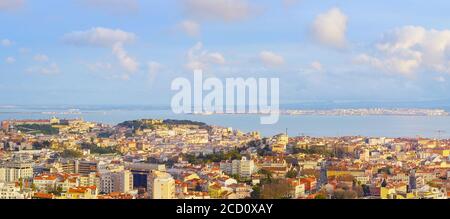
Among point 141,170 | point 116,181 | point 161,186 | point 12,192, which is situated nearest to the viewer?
point 12,192

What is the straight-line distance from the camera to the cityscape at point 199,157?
2.62 meters

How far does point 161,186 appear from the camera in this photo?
2412 mm

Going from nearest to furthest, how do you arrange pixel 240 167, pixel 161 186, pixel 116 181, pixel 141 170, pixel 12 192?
1. pixel 12 192
2. pixel 161 186
3. pixel 116 181
4. pixel 141 170
5. pixel 240 167

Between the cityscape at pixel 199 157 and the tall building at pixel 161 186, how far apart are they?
1 centimetres

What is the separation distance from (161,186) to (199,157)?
1.76ft

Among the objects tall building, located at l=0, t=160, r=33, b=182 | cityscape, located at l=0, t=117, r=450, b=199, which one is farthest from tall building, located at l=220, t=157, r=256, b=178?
tall building, located at l=0, t=160, r=33, b=182

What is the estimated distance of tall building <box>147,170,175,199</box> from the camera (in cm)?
224

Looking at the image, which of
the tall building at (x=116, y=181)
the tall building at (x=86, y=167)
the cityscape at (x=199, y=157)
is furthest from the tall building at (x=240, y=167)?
the tall building at (x=86, y=167)

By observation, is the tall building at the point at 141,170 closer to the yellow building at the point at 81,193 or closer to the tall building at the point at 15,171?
the yellow building at the point at 81,193

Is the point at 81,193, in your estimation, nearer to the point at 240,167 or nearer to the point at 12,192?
the point at 12,192

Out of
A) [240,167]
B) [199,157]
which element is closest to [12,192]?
[199,157]
